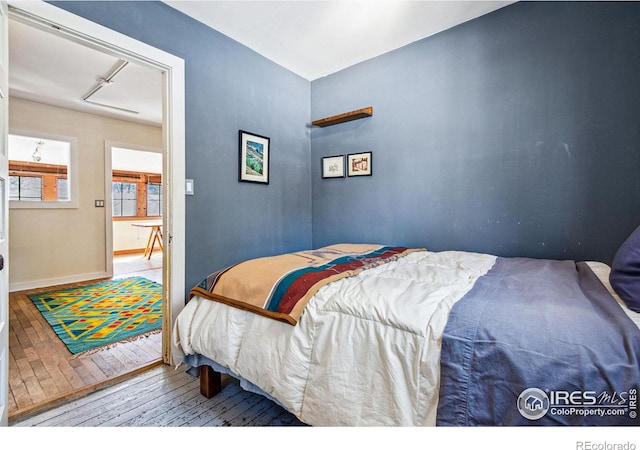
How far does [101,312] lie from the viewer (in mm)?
3021

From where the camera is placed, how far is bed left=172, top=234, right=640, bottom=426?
792 mm

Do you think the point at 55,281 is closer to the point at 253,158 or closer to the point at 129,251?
the point at 129,251

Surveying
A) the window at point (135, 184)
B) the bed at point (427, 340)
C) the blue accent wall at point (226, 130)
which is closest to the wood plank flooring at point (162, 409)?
the bed at point (427, 340)

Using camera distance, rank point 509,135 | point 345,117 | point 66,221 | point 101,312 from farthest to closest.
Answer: point 66,221 < point 101,312 < point 345,117 < point 509,135

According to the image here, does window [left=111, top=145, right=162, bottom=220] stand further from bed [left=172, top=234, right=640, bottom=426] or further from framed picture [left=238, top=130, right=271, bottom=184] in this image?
bed [left=172, top=234, right=640, bottom=426]

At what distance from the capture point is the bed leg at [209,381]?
1.67 meters

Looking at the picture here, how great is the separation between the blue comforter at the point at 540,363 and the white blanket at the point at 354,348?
7cm

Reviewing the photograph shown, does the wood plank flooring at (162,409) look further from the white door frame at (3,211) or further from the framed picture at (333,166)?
the framed picture at (333,166)

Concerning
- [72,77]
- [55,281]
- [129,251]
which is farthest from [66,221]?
[129,251]

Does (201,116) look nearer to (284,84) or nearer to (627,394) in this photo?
(284,84)

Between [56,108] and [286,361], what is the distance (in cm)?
503

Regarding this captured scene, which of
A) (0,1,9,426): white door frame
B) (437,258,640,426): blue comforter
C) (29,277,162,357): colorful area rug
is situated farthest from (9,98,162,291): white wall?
(437,258,640,426): blue comforter

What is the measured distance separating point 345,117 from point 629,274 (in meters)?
2.40
